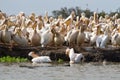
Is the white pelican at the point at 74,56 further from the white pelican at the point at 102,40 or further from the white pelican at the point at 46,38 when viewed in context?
the white pelican at the point at 102,40

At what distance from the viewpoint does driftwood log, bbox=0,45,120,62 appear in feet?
93.1

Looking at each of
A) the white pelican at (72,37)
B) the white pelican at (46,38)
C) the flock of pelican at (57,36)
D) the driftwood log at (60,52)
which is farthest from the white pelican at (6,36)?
the white pelican at (72,37)

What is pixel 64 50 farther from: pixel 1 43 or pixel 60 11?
pixel 60 11

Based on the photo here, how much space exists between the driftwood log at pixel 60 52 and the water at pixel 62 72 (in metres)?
1.43

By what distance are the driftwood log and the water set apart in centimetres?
143

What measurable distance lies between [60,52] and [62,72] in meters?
4.50

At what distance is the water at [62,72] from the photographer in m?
22.5

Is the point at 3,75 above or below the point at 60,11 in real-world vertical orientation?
below

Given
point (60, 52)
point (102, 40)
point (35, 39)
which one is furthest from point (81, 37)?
point (35, 39)

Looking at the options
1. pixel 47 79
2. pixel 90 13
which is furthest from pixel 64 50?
pixel 90 13

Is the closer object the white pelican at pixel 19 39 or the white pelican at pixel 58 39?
the white pelican at pixel 19 39

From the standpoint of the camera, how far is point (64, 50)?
94.8ft

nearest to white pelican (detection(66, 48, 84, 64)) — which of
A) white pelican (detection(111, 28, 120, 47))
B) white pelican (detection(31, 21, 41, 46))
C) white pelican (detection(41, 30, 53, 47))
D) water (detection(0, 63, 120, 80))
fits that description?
water (detection(0, 63, 120, 80))

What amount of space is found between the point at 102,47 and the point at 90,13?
37.6m
